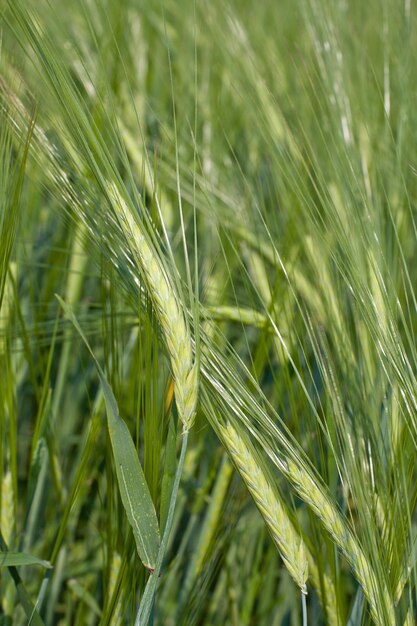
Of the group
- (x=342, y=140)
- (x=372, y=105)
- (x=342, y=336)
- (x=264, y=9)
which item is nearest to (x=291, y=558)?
(x=342, y=336)

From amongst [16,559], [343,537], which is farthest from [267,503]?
[16,559]

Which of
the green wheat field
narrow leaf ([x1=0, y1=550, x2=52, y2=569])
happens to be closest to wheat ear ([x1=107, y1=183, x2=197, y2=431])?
the green wheat field

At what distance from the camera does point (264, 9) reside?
1.31 m

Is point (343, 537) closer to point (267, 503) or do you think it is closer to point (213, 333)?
point (267, 503)

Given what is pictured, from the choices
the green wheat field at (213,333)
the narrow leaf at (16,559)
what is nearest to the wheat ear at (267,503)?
the green wheat field at (213,333)

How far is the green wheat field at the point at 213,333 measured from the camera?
492mm

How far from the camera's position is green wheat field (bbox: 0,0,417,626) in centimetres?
49

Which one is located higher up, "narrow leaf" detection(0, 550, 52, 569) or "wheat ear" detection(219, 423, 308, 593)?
"wheat ear" detection(219, 423, 308, 593)

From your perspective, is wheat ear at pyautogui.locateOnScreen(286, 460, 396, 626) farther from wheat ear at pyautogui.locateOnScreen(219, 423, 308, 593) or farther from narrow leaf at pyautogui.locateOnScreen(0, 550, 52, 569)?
narrow leaf at pyautogui.locateOnScreen(0, 550, 52, 569)

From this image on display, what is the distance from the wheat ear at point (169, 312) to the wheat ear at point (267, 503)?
35 millimetres

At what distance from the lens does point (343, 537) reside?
49 cm

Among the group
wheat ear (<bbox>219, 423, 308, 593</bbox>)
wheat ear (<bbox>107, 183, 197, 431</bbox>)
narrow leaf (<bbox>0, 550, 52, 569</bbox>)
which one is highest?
wheat ear (<bbox>107, 183, 197, 431</bbox>)

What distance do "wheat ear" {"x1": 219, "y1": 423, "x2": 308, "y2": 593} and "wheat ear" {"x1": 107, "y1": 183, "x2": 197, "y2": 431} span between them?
0.04 m

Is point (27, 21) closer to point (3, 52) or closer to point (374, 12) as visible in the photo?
point (3, 52)
